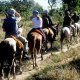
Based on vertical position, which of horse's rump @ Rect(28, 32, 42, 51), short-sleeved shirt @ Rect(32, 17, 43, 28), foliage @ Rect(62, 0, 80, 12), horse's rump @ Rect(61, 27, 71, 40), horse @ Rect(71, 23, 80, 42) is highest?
short-sleeved shirt @ Rect(32, 17, 43, 28)

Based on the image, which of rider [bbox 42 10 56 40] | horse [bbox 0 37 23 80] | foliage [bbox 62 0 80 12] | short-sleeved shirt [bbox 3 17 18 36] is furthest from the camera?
foliage [bbox 62 0 80 12]

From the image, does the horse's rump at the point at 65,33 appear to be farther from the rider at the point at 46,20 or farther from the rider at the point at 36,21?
the rider at the point at 36,21

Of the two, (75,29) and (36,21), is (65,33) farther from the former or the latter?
(36,21)

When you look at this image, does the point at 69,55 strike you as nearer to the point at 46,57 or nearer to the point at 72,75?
the point at 46,57

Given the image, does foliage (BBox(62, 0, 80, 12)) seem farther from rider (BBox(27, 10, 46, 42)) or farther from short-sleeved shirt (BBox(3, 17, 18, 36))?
short-sleeved shirt (BBox(3, 17, 18, 36))

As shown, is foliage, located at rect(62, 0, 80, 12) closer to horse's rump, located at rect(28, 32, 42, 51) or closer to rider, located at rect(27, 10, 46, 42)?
rider, located at rect(27, 10, 46, 42)

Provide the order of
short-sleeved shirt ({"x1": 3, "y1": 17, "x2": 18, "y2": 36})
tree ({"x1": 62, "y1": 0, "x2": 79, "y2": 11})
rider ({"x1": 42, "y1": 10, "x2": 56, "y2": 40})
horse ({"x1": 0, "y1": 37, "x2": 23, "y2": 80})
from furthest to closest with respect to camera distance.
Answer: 1. tree ({"x1": 62, "y1": 0, "x2": 79, "y2": 11})
2. rider ({"x1": 42, "y1": 10, "x2": 56, "y2": 40})
3. short-sleeved shirt ({"x1": 3, "y1": 17, "x2": 18, "y2": 36})
4. horse ({"x1": 0, "y1": 37, "x2": 23, "y2": 80})

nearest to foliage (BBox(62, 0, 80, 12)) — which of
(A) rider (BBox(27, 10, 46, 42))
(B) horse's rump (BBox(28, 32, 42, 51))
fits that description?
(A) rider (BBox(27, 10, 46, 42))

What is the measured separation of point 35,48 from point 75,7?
2522 cm

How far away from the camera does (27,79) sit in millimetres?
11555

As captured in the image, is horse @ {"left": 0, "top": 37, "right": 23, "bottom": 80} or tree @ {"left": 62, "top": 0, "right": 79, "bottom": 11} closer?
horse @ {"left": 0, "top": 37, "right": 23, "bottom": 80}

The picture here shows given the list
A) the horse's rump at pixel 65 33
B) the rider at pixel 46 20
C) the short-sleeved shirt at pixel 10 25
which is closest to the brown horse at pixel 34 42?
the short-sleeved shirt at pixel 10 25

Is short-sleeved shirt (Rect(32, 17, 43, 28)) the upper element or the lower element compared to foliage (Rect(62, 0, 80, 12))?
upper

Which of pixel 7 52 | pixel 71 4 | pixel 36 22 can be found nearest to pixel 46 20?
pixel 36 22
